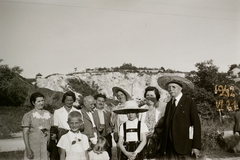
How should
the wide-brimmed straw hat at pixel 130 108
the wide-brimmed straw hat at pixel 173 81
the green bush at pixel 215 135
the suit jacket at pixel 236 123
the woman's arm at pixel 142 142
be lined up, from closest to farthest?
1. the woman's arm at pixel 142 142
2. the wide-brimmed straw hat at pixel 130 108
3. the wide-brimmed straw hat at pixel 173 81
4. the green bush at pixel 215 135
5. the suit jacket at pixel 236 123

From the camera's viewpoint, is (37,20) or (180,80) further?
(180,80)

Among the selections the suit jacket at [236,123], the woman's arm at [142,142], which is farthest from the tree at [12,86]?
the suit jacket at [236,123]

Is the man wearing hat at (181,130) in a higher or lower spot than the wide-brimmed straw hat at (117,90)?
lower

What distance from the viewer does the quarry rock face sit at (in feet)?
15.7

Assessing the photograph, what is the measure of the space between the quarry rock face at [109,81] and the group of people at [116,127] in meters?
0.10

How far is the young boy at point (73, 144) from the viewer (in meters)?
4.53

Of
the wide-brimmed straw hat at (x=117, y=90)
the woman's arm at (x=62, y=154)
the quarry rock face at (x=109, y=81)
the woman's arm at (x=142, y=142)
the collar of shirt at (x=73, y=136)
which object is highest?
the quarry rock face at (x=109, y=81)

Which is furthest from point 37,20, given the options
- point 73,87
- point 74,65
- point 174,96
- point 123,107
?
point 174,96

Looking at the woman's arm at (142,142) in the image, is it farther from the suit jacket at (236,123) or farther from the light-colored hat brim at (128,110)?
the suit jacket at (236,123)

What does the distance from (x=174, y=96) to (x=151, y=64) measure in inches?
29.2

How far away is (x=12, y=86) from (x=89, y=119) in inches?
56.1

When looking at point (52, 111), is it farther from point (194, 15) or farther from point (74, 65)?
point (194, 15)

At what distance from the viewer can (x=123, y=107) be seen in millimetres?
4844

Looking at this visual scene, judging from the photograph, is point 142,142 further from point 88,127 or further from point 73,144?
point 73,144
